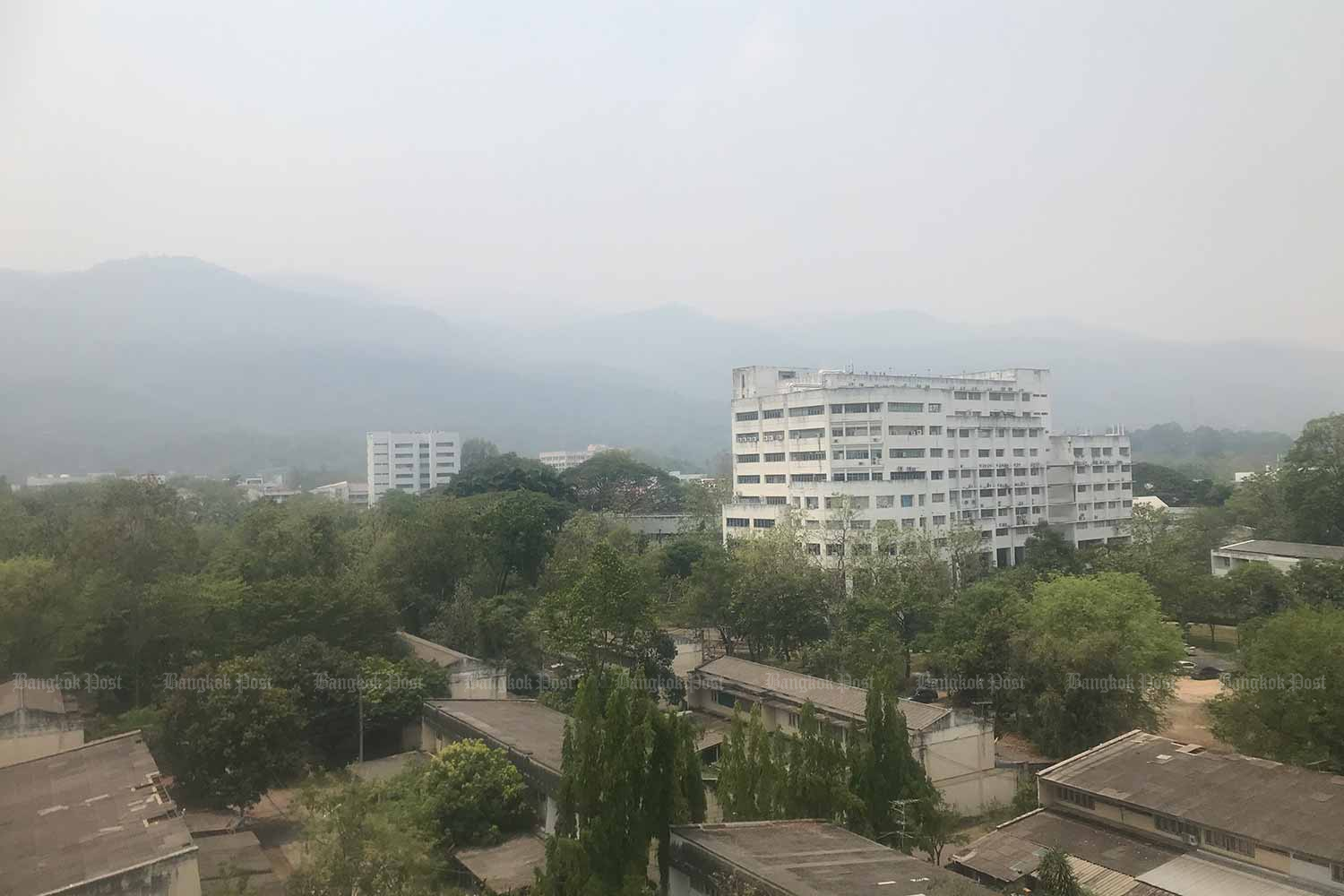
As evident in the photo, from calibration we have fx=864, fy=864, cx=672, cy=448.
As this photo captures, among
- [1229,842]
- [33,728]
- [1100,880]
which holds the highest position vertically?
[33,728]

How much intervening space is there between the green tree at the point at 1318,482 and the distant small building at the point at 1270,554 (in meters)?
0.76

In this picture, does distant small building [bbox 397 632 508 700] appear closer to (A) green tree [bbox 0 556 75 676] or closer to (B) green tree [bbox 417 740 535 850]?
(B) green tree [bbox 417 740 535 850]

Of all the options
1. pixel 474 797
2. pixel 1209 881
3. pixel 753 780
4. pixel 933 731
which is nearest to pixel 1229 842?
pixel 1209 881

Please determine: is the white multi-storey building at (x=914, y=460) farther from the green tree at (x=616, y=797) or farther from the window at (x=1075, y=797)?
the green tree at (x=616, y=797)

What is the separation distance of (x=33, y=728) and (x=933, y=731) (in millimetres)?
16129

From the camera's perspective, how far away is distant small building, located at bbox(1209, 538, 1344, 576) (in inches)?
1208

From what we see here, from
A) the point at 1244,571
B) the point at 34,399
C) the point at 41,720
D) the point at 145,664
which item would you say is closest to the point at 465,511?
the point at 145,664

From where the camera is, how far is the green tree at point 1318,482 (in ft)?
113

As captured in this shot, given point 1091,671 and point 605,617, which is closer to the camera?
point 1091,671

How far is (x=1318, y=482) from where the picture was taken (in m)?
34.9

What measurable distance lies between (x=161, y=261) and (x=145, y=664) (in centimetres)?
15039

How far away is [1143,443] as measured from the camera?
12850 centimetres

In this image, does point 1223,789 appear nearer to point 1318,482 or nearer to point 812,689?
point 812,689

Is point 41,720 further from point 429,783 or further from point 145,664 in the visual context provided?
point 429,783
